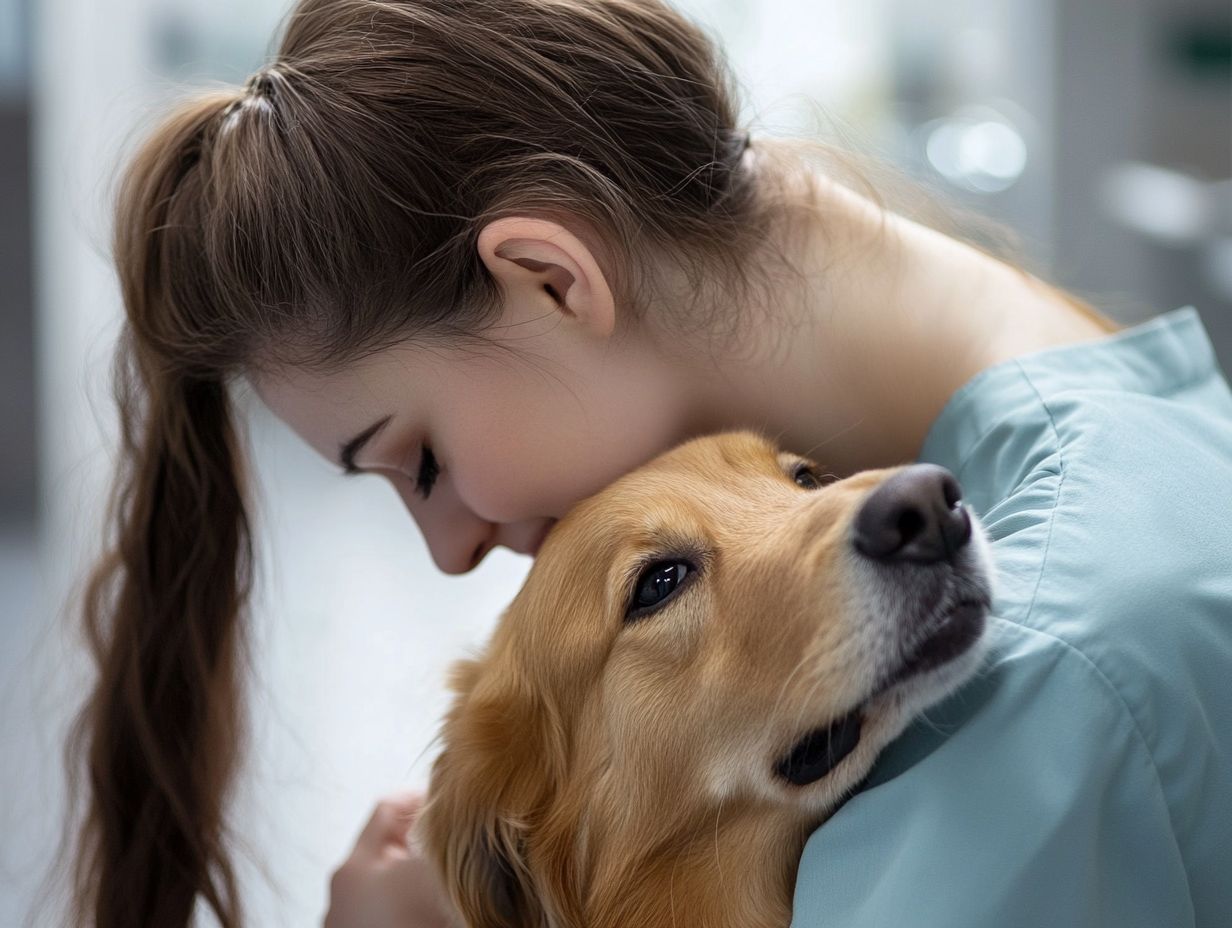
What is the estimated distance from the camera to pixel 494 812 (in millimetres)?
1229

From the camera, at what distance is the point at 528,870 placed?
4.01 ft

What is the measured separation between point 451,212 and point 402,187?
5 centimetres

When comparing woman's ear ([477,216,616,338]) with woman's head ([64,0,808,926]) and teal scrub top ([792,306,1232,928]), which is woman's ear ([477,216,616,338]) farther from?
teal scrub top ([792,306,1232,928])

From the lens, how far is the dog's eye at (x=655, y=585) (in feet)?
3.77

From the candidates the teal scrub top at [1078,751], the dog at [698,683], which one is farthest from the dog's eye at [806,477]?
the teal scrub top at [1078,751]

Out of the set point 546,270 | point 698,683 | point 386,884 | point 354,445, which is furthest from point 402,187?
point 386,884

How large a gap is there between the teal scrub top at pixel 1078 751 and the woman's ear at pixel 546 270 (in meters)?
0.47

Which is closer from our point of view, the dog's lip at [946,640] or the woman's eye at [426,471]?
the dog's lip at [946,640]

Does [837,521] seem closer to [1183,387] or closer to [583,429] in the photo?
[583,429]

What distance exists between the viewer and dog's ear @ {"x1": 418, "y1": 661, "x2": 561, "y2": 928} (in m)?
1.23

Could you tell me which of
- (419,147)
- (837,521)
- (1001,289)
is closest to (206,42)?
(419,147)

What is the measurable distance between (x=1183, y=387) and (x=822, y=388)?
1.25 feet

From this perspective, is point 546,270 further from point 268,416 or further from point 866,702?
point 268,416

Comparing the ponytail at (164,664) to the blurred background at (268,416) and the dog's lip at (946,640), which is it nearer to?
the blurred background at (268,416)
